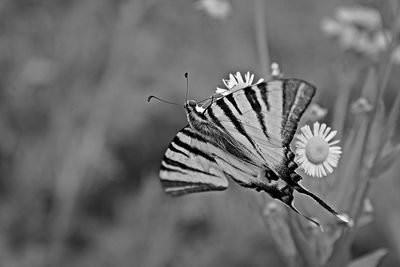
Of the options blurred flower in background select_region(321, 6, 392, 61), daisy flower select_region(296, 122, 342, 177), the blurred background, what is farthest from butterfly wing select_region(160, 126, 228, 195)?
blurred flower in background select_region(321, 6, 392, 61)

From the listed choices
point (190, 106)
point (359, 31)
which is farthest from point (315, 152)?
point (359, 31)

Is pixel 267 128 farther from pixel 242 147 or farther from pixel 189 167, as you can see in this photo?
pixel 189 167

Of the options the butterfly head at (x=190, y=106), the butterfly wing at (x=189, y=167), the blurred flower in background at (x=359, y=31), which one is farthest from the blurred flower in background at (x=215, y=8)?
the butterfly wing at (x=189, y=167)

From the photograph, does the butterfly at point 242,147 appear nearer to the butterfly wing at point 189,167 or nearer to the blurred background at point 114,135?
the butterfly wing at point 189,167

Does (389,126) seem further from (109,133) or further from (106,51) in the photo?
(106,51)

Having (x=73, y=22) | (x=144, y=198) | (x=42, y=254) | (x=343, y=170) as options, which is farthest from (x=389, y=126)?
(x=73, y=22)
